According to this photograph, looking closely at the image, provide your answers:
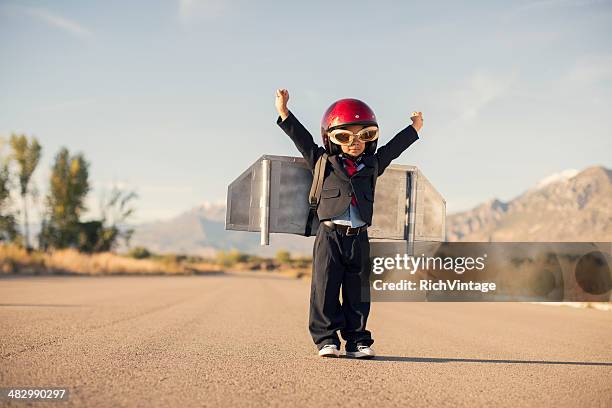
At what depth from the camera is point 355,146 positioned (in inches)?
207

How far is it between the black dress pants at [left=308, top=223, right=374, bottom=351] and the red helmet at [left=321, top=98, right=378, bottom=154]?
2.78ft

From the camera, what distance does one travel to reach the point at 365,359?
190 inches

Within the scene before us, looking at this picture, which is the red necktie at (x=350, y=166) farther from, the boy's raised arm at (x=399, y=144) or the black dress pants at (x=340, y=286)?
the black dress pants at (x=340, y=286)

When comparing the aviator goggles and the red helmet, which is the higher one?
the red helmet

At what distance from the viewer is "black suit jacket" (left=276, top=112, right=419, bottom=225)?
509 centimetres

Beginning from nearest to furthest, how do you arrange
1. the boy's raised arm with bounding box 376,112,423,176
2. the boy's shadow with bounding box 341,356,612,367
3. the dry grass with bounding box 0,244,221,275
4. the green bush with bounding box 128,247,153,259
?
the boy's shadow with bounding box 341,356,612,367 → the boy's raised arm with bounding box 376,112,423,176 → the dry grass with bounding box 0,244,221,275 → the green bush with bounding box 128,247,153,259

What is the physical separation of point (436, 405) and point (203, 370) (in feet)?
5.20

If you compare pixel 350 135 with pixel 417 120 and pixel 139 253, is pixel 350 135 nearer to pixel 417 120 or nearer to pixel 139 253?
pixel 417 120

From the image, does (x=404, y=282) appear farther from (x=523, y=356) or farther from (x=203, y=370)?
(x=203, y=370)

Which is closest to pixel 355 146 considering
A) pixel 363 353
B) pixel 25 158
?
pixel 363 353

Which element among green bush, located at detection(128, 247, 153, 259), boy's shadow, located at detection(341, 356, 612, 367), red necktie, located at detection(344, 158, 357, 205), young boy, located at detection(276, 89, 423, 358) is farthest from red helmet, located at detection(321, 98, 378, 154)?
green bush, located at detection(128, 247, 153, 259)

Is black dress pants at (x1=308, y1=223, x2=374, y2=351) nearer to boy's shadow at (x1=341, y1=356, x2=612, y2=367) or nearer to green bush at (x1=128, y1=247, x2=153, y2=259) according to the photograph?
boy's shadow at (x1=341, y1=356, x2=612, y2=367)

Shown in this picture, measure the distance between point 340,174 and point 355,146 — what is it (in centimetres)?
31

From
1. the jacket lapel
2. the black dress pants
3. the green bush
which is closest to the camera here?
the black dress pants
